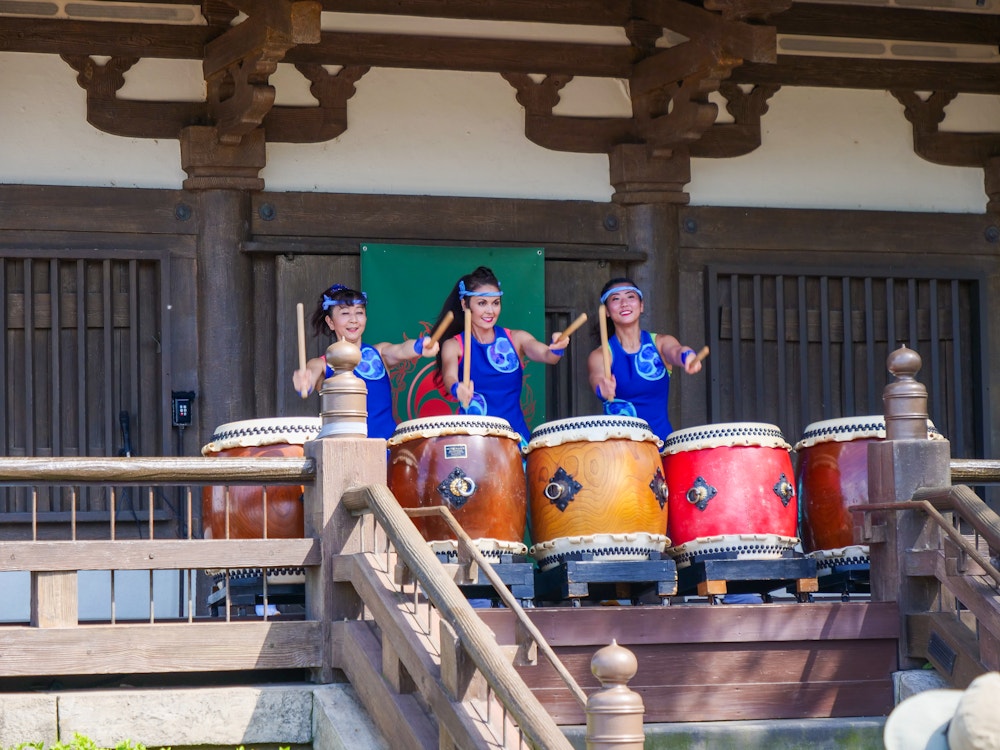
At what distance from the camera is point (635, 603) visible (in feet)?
21.2

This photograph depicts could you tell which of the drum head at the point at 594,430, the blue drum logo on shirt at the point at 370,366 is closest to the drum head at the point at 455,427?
the drum head at the point at 594,430

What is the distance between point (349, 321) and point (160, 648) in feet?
6.42

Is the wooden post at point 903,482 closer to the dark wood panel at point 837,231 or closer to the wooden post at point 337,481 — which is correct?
the wooden post at point 337,481

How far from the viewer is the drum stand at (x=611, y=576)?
6.05m

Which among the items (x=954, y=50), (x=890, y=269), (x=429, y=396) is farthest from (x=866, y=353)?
(x=429, y=396)

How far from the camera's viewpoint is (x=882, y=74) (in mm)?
8625

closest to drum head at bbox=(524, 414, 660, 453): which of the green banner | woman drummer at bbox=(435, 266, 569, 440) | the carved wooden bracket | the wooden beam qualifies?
woman drummer at bbox=(435, 266, 569, 440)

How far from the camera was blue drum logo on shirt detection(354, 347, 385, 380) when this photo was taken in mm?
7125

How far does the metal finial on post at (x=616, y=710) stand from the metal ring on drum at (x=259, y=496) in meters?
2.03

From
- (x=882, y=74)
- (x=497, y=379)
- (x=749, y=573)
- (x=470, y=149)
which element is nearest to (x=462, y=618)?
(x=749, y=573)

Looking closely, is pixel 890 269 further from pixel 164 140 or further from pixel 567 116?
pixel 164 140

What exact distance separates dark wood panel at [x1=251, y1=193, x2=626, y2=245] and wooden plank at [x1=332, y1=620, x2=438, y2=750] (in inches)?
108

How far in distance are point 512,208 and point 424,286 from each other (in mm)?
567

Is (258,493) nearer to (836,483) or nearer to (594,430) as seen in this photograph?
(594,430)
